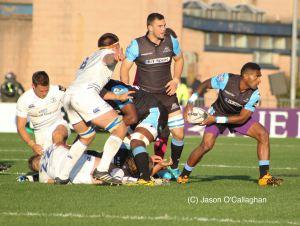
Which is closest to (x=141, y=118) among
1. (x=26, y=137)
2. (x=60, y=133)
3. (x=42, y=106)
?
(x=26, y=137)

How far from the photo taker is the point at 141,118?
1530 cm

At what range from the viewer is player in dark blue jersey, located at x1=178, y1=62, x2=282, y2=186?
15.0 meters

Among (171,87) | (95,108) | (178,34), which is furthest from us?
(178,34)

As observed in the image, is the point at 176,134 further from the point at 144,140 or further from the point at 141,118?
the point at 144,140

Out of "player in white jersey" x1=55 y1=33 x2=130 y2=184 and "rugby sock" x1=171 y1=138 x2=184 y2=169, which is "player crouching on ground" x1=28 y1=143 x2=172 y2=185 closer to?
"player in white jersey" x1=55 y1=33 x2=130 y2=184

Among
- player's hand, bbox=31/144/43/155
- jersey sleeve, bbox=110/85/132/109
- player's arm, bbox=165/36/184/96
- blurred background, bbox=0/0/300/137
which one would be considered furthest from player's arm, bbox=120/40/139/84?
blurred background, bbox=0/0/300/137

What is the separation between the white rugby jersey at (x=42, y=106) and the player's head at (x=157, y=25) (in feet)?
7.79

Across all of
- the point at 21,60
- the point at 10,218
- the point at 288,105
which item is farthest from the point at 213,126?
the point at 21,60

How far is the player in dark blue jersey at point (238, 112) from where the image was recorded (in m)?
15.0

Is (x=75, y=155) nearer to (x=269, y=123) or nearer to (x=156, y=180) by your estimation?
(x=156, y=180)

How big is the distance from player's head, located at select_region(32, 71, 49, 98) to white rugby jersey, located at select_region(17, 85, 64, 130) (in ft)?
0.41

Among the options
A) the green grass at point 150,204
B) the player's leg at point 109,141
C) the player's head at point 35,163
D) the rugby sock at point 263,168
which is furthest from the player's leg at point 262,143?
the player's head at point 35,163

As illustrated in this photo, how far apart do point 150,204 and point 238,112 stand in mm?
3566

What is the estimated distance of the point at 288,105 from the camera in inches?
1476
